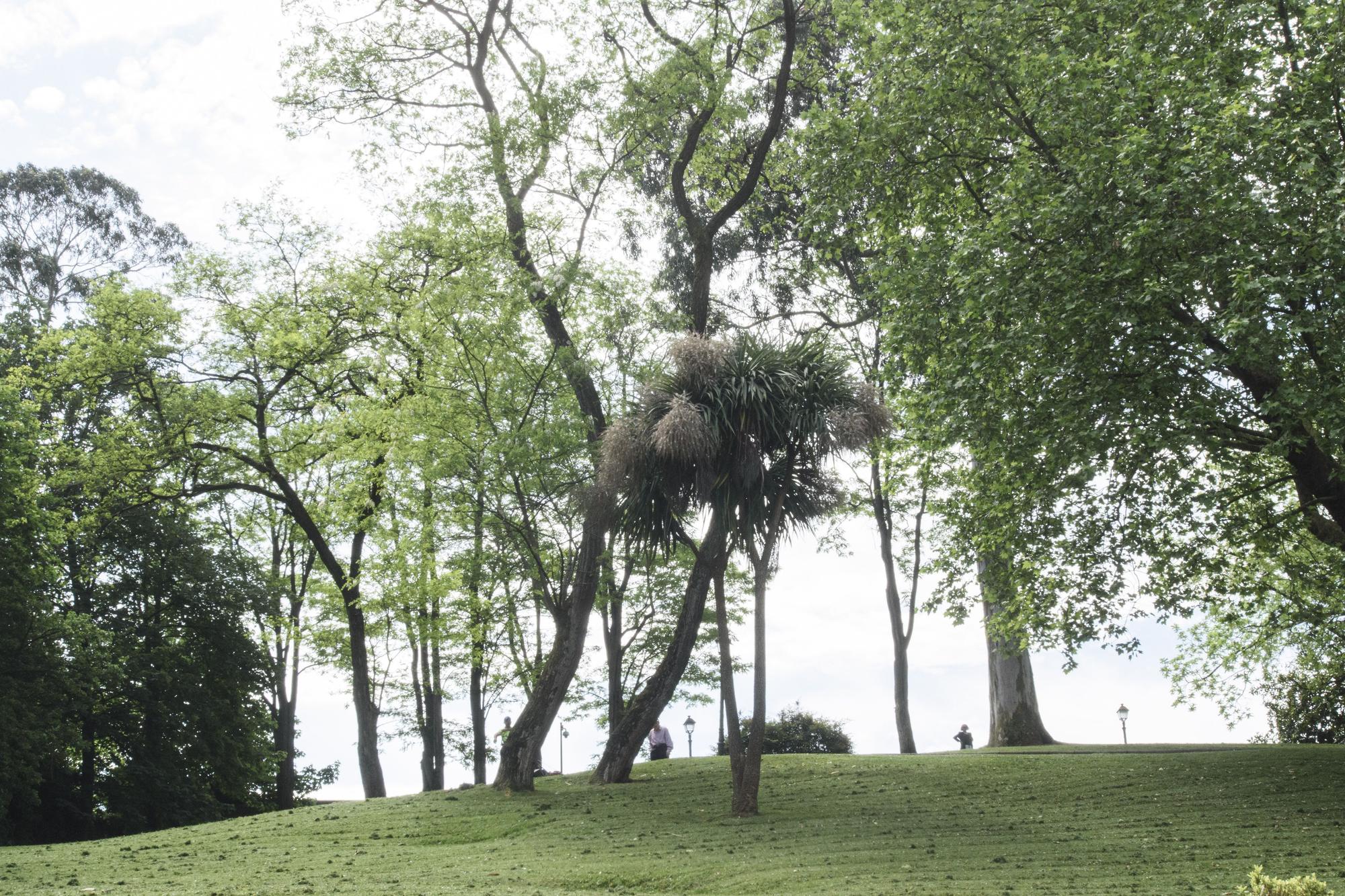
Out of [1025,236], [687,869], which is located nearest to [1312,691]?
[1025,236]

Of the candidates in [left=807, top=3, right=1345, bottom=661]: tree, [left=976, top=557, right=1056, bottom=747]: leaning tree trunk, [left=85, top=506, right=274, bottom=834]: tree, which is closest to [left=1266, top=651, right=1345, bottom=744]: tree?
[left=976, top=557, right=1056, bottom=747]: leaning tree trunk

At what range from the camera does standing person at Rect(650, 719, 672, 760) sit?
25.1 meters

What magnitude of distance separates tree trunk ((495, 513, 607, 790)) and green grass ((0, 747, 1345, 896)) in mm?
616

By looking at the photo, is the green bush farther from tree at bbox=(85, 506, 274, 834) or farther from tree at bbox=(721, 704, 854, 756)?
tree at bbox=(85, 506, 274, 834)

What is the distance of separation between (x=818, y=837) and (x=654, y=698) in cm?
604

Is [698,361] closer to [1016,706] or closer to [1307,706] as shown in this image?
[1016,706]

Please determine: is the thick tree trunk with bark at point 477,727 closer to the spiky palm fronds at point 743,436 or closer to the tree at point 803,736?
the tree at point 803,736

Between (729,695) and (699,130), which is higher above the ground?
(699,130)

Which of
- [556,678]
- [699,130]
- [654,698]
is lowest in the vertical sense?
[654,698]

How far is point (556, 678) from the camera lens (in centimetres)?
1928

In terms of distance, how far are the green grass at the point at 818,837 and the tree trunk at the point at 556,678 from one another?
62 centimetres

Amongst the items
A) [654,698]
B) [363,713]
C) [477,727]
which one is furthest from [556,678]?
[477,727]

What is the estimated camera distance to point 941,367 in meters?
14.8

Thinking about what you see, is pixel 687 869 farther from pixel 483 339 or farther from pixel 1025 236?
pixel 483 339
